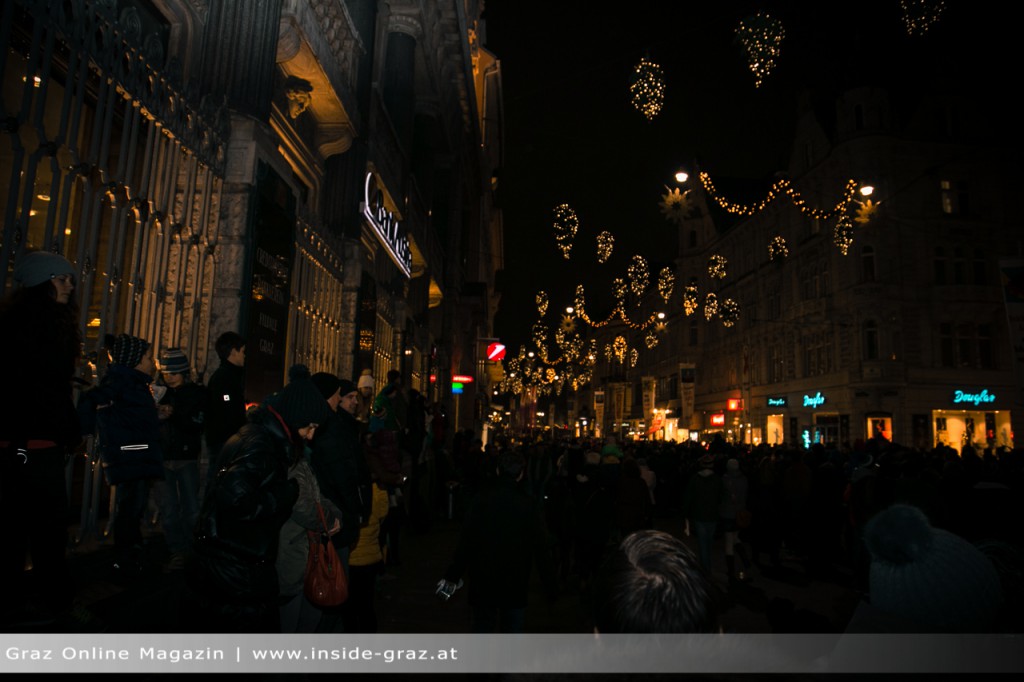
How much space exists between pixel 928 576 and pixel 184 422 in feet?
17.3

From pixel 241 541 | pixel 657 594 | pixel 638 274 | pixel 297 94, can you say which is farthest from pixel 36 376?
pixel 638 274

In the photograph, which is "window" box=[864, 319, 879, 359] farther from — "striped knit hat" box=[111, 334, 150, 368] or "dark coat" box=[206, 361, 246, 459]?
"striped knit hat" box=[111, 334, 150, 368]

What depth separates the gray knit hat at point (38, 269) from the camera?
3.72 metres

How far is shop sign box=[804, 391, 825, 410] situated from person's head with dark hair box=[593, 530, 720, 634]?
1558 inches

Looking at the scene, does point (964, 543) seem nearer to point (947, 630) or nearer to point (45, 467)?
point (947, 630)

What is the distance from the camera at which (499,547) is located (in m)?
4.96

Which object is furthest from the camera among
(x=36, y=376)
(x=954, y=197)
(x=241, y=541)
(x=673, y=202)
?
(x=954, y=197)

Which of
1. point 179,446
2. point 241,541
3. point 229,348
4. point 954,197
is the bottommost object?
point 241,541

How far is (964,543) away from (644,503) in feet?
26.2

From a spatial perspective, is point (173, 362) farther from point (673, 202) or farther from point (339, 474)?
point (673, 202)

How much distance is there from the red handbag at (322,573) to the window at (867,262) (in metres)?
37.0

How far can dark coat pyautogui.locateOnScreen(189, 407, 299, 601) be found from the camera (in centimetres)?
324

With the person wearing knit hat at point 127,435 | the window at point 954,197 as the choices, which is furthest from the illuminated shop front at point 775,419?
the person wearing knit hat at point 127,435

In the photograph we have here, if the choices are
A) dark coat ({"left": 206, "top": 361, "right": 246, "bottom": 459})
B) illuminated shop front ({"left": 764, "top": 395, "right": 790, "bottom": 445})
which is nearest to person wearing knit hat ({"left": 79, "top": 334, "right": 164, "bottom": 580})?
dark coat ({"left": 206, "top": 361, "right": 246, "bottom": 459})
